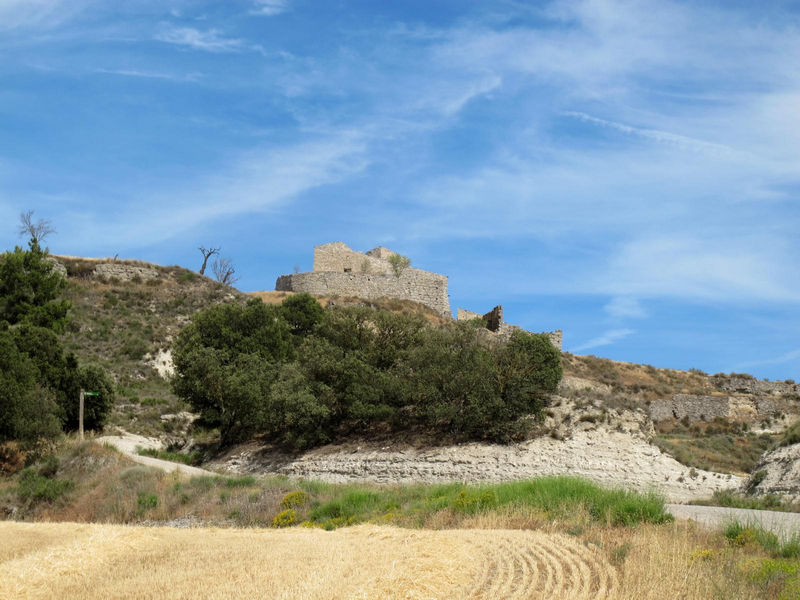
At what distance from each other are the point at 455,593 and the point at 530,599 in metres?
0.79

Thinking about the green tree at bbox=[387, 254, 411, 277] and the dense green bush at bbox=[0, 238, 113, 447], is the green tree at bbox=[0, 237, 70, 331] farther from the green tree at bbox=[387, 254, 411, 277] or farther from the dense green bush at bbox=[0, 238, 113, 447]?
the green tree at bbox=[387, 254, 411, 277]

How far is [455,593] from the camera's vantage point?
26.6ft

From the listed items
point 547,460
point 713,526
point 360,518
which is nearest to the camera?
point 713,526

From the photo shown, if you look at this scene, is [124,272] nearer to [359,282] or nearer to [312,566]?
[359,282]

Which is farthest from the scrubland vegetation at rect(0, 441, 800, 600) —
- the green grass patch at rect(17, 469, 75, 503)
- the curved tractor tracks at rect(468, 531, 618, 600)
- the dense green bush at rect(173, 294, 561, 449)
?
the dense green bush at rect(173, 294, 561, 449)

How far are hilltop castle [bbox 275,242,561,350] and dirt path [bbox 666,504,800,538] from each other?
48.8m

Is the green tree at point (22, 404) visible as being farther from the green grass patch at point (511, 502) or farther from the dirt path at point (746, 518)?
the dirt path at point (746, 518)

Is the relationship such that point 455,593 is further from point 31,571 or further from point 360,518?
point 360,518

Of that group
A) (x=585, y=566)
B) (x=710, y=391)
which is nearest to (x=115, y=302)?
(x=710, y=391)

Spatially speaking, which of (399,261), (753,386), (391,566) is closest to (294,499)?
(391,566)

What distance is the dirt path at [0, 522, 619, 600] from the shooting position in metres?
8.30

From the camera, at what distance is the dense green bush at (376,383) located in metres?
29.1

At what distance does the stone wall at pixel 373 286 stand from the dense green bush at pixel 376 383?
31.3m

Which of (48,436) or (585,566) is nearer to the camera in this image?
(585,566)
